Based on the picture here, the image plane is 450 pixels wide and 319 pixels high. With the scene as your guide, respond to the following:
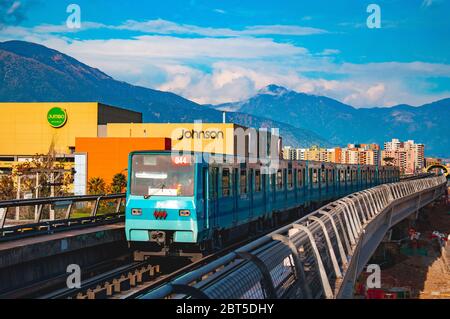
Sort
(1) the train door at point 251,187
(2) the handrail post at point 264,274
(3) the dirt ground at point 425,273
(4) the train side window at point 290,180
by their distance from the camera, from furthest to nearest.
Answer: (3) the dirt ground at point 425,273, (4) the train side window at point 290,180, (1) the train door at point 251,187, (2) the handrail post at point 264,274

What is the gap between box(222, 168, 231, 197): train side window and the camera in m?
17.4

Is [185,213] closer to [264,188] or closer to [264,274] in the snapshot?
[264,188]

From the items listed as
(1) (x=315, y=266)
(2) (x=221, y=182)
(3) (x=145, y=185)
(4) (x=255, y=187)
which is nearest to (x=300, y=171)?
(4) (x=255, y=187)

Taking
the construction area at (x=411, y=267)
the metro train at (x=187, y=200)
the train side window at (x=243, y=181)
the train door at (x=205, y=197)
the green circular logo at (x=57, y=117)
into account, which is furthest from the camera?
the green circular logo at (x=57, y=117)

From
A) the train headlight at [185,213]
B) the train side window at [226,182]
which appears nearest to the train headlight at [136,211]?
the train headlight at [185,213]

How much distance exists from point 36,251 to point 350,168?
3195 cm

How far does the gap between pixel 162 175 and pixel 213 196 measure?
5.14 feet

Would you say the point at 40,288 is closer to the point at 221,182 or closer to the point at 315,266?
the point at 221,182

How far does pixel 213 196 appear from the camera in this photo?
16484 millimetres

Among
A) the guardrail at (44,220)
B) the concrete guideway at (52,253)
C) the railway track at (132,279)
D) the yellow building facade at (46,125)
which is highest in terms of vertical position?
the yellow building facade at (46,125)

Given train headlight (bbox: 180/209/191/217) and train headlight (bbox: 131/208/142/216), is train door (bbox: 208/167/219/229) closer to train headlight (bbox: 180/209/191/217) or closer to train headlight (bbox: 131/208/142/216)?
train headlight (bbox: 180/209/191/217)

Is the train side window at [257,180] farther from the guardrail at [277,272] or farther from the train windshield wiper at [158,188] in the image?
the guardrail at [277,272]

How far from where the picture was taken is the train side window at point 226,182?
1742 centimetres
